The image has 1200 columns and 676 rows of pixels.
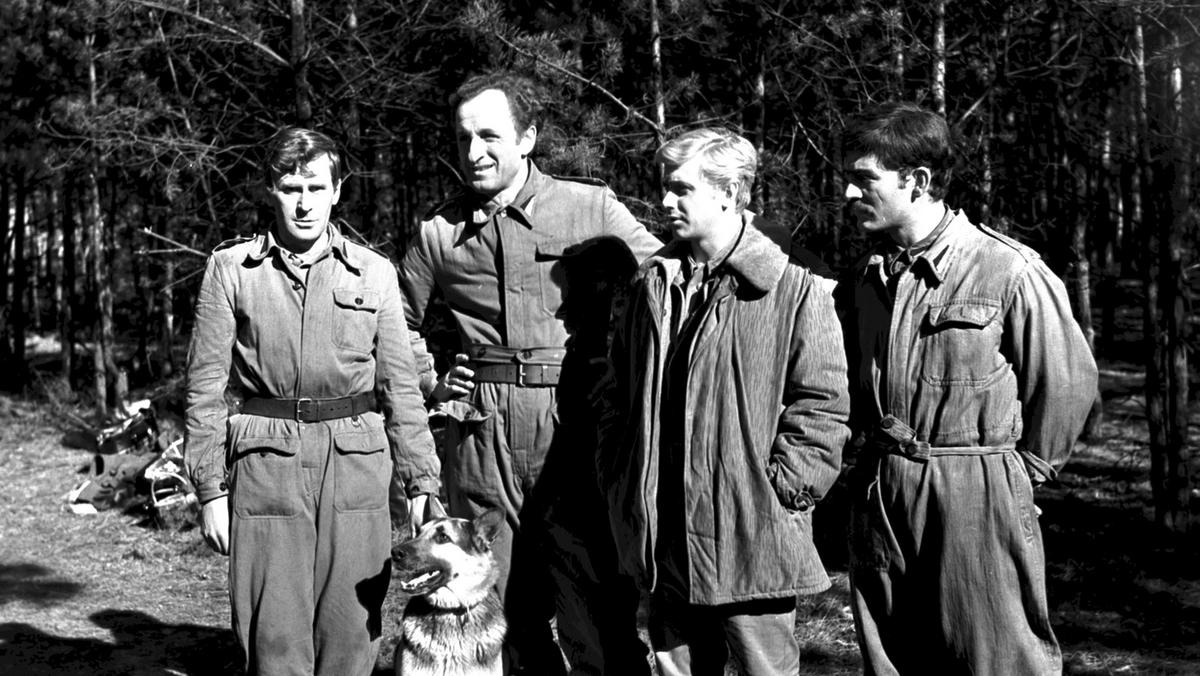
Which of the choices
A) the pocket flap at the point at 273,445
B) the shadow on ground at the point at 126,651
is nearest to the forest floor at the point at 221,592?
the shadow on ground at the point at 126,651

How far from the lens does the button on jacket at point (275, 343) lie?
3.97 metres

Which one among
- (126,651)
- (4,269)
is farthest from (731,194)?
(4,269)

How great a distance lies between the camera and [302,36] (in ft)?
31.9

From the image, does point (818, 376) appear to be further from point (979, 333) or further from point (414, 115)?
point (414, 115)

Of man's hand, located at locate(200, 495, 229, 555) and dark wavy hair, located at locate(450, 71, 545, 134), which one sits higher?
dark wavy hair, located at locate(450, 71, 545, 134)

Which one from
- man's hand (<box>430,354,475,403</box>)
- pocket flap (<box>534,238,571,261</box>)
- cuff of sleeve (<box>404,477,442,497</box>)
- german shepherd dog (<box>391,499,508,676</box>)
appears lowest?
german shepherd dog (<box>391,499,508,676</box>)

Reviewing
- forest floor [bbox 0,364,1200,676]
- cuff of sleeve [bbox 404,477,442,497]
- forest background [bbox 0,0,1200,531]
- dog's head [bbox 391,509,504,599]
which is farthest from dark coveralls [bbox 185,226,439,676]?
forest background [bbox 0,0,1200,531]

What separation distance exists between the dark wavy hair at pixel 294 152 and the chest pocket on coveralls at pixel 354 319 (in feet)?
1.31

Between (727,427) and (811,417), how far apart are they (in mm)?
235

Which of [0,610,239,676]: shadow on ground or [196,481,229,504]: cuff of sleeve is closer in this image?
[196,481,229,504]: cuff of sleeve

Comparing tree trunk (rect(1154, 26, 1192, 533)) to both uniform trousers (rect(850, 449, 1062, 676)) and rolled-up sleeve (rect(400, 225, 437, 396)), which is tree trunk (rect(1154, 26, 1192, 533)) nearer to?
uniform trousers (rect(850, 449, 1062, 676))

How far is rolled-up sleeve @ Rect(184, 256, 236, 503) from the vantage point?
13.0ft

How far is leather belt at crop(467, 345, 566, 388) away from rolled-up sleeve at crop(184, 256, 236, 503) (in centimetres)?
84

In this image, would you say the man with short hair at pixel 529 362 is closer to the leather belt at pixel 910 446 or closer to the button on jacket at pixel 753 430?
the button on jacket at pixel 753 430
